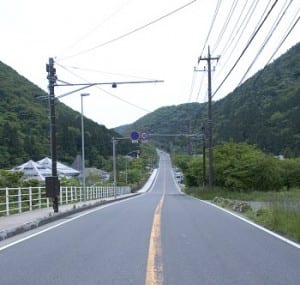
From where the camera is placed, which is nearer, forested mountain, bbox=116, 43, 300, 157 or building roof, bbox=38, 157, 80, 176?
forested mountain, bbox=116, 43, 300, 157

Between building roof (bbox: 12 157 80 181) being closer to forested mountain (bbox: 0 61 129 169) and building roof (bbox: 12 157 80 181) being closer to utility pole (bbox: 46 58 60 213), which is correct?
forested mountain (bbox: 0 61 129 169)

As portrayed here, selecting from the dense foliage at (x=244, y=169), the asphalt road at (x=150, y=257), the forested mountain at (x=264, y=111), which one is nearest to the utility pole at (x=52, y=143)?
the asphalt road at (x=150, y=257)

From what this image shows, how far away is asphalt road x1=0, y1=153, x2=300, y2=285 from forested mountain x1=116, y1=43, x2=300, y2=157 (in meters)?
12.0

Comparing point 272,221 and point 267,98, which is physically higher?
point 267,98

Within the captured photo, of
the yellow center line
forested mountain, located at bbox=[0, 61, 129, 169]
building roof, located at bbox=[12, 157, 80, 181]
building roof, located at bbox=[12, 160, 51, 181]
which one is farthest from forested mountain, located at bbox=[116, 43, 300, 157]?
building roof, located at bbox=[12, 160, 51, 181]

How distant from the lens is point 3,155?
268ft

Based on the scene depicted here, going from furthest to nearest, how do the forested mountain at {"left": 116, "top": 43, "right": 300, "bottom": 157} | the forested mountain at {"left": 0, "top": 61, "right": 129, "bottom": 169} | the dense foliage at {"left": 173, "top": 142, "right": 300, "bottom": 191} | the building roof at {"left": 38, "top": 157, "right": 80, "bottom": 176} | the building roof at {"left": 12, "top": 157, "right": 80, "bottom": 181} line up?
the building roof at {"left": 38, "top": 157, "right": 80, "bottom": 176}, the building roof at {"left": 12, "top": 157, "right": 80, "bottom": 181}, the forested mountain at {"left": 0, "top": 61, "right": 129, "bottom": 169}, the dense foliage at {"left": 173, "top": 142, "right": 300, "bottom": 191}, the forested mountain at {"left": 116, "top": 43, "right": 300, "bottom": 157}

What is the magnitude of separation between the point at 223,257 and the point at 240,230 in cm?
548

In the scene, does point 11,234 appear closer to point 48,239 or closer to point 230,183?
point 48,239

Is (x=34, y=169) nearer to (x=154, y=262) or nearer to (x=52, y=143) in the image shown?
(x=52, y=143)

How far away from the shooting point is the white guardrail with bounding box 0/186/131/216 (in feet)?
72.2

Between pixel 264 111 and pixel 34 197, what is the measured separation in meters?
21.8

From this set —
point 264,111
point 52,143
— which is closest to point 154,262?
point 52,143

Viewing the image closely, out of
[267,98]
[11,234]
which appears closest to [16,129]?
[267,98]
